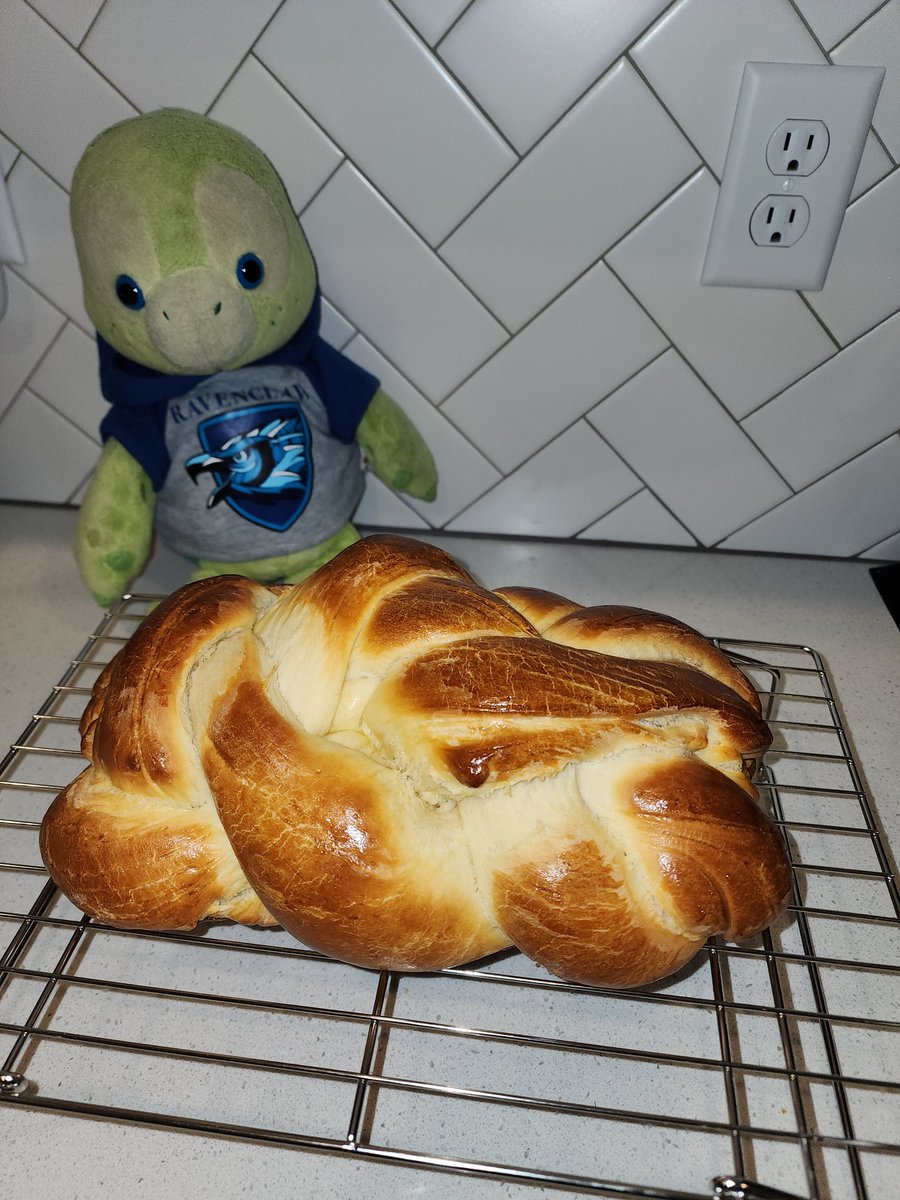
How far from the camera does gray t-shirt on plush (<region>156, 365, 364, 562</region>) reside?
2.62ft

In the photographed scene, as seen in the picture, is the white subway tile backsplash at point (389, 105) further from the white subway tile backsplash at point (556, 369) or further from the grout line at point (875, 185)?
the grout line at point (875, 185)

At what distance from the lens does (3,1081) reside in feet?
1.64

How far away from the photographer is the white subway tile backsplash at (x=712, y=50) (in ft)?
2.24

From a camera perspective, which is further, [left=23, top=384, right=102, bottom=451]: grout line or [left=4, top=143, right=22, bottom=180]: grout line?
[left=23, top=384, right=102, bottom=451]: grout line

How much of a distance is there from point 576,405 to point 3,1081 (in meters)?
0.77

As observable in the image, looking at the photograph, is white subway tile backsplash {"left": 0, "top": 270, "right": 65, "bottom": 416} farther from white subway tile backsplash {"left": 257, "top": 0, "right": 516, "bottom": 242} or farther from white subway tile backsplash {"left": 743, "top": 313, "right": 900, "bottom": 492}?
white subway tile backsplash {"left": 743, "top": 313, "right": 900, "bottom": 492}

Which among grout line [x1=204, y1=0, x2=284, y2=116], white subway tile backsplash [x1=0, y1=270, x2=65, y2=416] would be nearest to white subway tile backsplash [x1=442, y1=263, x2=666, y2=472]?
grout line [x1=204, y1=0, x2=284, y2=116]

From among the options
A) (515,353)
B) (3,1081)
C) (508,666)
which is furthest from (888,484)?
(3,1081)

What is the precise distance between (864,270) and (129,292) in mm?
678

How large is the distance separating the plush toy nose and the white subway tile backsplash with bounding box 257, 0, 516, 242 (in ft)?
0.64

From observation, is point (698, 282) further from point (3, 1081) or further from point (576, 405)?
point (3, 1081)

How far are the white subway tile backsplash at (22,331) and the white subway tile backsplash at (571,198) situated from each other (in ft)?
1.43

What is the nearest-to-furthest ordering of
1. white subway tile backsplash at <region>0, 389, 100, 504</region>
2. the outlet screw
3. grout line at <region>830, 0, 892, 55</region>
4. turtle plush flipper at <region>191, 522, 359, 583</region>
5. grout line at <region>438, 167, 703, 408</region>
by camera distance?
the outlet screw < grout line at <region>830, 0, 892, 55</region> < grout line at <region>438, 167, 703, 408</region> < turtle plush flipper at <region>191, 522, 359, 583</region> < white subway tile backsplash at <region>0, 389, 100, 504</region>

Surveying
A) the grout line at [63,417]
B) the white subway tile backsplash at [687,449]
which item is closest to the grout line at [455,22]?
the white subway tile backsplash at [687,449]
